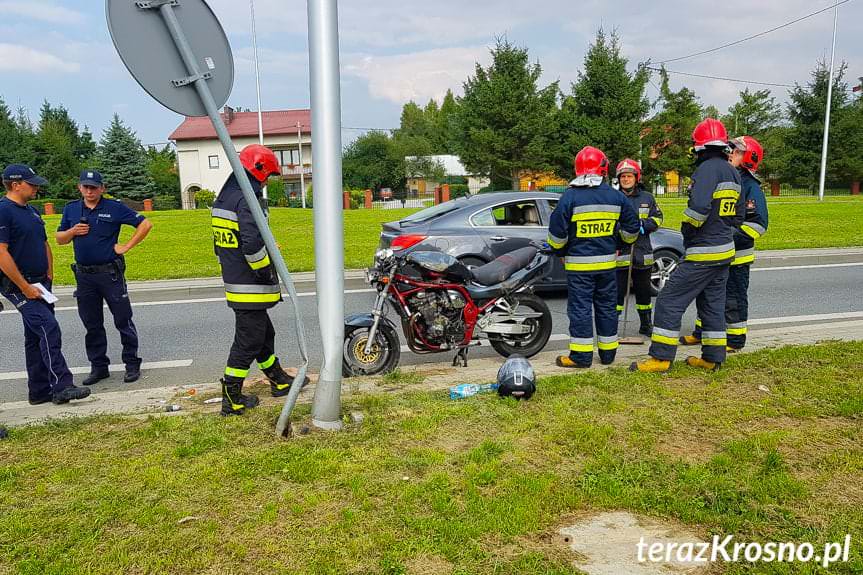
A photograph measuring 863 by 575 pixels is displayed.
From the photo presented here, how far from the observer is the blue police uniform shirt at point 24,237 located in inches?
200

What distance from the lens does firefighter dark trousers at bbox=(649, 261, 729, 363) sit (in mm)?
5438

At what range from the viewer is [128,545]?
9.72 feet

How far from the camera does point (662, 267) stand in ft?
30.2

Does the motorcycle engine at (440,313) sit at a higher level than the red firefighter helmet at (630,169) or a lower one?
lower

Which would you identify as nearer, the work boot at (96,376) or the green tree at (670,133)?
the work boot at (96,376)

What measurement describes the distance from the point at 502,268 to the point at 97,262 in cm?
370

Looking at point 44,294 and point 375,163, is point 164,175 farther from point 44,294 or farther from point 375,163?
point 44,294

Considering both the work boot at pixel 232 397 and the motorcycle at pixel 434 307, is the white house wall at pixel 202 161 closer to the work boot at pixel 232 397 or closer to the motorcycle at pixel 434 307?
the motorcycle at pixel 434 307

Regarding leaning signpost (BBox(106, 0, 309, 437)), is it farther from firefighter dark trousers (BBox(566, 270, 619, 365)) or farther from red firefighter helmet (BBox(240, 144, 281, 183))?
firefighter dark trousers (BBox(566, 270, 619, 365))

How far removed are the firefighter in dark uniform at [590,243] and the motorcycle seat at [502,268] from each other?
16.5 inches

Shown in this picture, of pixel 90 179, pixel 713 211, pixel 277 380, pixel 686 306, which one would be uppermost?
pixel 90 179

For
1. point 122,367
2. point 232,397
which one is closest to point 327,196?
point 232,397

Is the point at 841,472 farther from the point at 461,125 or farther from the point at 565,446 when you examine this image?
the point at 461,125

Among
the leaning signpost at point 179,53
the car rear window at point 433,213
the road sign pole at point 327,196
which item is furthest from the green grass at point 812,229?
the leaning signpost at point 179,53
